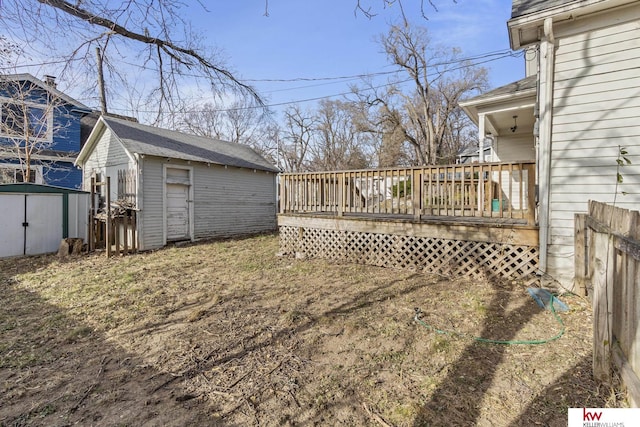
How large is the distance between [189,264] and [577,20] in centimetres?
813

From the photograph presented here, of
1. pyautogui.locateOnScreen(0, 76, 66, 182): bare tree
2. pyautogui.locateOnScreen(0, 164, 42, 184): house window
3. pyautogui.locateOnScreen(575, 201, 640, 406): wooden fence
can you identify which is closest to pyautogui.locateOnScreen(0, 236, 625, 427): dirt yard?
pyautogui.locateOnScreen(575, 201, 640, 406): wooden fence

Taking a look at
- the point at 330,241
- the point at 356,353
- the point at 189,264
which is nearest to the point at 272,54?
the point at 330,241

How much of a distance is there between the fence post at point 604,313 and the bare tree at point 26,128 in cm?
1442

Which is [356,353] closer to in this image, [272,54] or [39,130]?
[272,54]

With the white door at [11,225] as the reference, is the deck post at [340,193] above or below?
above

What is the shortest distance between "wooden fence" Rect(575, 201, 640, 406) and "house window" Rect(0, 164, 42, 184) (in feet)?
53.4

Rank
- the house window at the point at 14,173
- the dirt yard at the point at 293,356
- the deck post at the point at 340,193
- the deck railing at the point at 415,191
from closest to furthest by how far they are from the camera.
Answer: the dirt yard at the point at 293,356, the deck railing at the point at 415,191, the deck post at the point at 340,193, the house window at the point at 14,173

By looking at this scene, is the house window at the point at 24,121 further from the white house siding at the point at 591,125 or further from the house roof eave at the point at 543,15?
the white house siding at the point at 591,125

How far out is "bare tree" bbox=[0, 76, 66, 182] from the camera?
35.6 feet

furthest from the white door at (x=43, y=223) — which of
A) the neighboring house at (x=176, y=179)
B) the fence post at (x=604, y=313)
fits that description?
the fence post at (x=604, y=313)

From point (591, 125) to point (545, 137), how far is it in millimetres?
514

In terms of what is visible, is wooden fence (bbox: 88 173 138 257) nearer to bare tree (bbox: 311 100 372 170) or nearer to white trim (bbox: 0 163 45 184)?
white trim (bbox: 0 163 45 184)

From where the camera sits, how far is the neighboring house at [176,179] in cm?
933

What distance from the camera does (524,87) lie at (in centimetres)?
732
